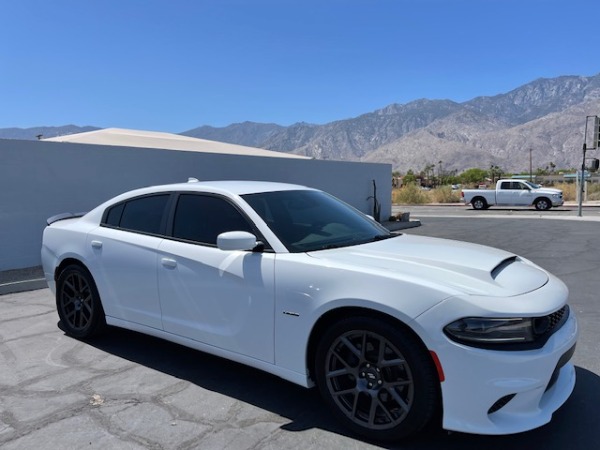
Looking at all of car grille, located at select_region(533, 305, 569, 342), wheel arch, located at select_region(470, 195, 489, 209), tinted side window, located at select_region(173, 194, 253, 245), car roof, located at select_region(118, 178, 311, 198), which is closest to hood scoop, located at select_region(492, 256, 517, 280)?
car grille, located at select_region(533, 305, 569, 342)

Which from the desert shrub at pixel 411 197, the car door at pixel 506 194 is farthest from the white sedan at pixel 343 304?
the desert shrub at pixel 411 197

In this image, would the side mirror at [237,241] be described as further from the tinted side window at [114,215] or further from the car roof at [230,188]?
the tinted side window at [114,215]

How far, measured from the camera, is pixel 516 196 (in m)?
29.0

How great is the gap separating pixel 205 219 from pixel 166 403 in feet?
4.75

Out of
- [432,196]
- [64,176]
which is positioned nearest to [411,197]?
[432,196]

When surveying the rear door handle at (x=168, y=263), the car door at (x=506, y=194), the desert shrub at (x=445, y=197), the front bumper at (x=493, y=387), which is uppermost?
the rear door handle at (x=168, y=263)

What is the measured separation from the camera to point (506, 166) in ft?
503

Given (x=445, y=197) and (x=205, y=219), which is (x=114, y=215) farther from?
(x=445, y=197)

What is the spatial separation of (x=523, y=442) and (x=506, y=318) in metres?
0.89

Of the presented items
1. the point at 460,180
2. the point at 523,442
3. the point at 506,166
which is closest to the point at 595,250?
the point at 523,442

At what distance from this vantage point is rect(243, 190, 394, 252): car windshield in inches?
144

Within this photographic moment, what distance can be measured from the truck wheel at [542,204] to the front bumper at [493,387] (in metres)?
28.1

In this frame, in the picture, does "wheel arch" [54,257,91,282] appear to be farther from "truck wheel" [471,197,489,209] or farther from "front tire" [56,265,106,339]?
"truck wheel" [471,197,489,209]

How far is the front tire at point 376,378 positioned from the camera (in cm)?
278
